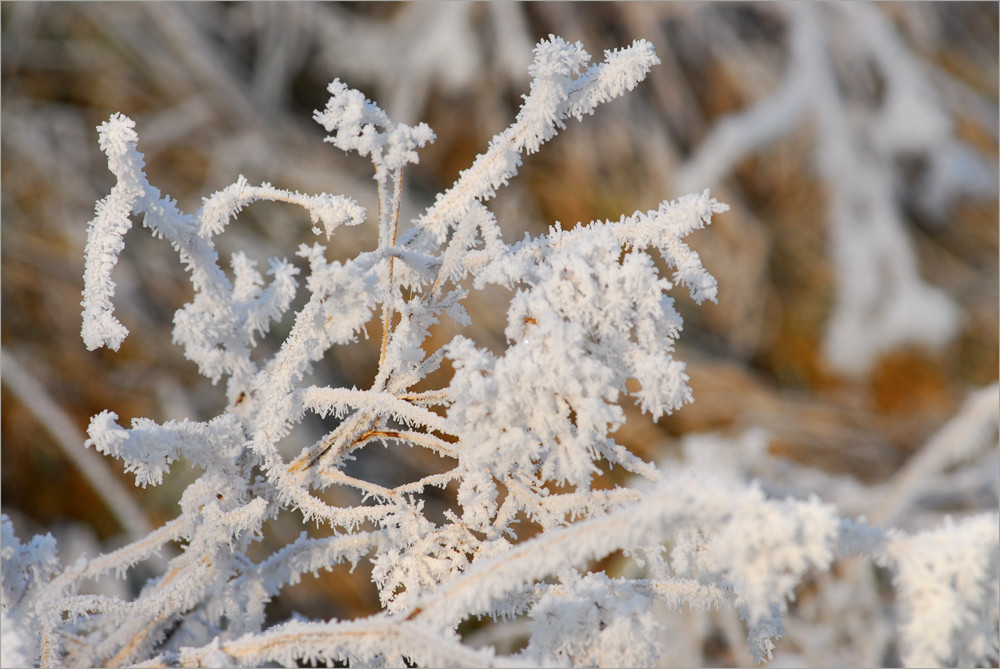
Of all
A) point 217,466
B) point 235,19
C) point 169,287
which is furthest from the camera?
point 235,19

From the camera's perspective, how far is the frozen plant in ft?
0.79

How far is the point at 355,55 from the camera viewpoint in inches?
88.9

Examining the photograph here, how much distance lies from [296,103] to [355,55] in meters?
0.23

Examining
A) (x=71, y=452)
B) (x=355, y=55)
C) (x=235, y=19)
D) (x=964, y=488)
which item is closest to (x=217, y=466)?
(x=964, y=488)

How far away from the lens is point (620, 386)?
29 cm

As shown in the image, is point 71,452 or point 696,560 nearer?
point 696,560

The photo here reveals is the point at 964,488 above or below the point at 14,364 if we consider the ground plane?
below

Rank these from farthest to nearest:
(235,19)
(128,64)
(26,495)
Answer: (235,19) < (128,64) < (26,495)

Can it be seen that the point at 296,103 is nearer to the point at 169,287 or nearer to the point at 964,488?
the point at 169,287

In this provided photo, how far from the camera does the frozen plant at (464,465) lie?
0.79 feet

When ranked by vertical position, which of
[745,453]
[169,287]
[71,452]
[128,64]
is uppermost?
[128,64]

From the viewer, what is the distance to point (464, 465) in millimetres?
306

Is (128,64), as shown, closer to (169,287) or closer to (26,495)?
(169,287)

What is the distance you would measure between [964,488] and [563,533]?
3.48ft
